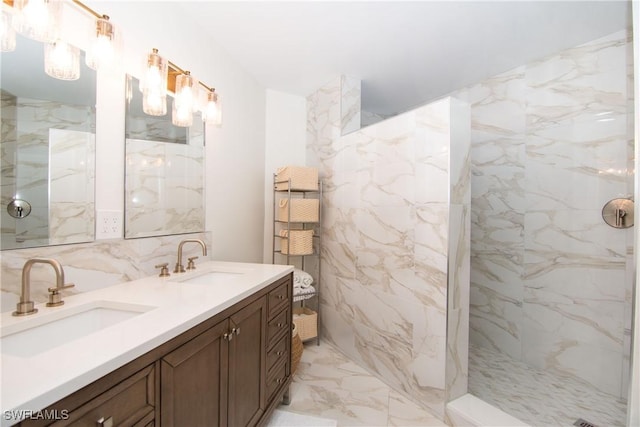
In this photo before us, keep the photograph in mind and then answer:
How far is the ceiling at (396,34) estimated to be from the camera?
172 centimetres

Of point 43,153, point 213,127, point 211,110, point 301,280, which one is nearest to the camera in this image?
point 43,153

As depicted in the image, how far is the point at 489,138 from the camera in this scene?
2635 millimetres

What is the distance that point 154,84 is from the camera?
1412mm

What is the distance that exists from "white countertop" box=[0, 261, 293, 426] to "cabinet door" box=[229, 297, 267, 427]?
0.12m

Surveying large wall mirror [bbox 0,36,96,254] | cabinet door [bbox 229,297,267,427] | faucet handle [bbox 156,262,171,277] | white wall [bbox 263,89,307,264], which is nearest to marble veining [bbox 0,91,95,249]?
large wall mirror [bbox 0,36,96,254]

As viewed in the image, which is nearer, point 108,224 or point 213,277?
point 108,224

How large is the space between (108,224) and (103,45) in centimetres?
76

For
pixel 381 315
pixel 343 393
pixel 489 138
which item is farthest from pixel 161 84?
pixel 489 138

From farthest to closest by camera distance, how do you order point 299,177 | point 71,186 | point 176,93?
point 299,177, point 176,93, point 71,186

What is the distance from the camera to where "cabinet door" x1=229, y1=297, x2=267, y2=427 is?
46.4 inches

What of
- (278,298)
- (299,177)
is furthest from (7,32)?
(299,177)

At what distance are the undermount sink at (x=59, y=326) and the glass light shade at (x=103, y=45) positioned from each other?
0.97 meters

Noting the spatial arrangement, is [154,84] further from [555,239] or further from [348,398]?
[555,239]

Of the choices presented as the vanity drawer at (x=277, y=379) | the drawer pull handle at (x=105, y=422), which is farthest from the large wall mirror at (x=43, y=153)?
the vanity drawer at (x=277, y=379)
